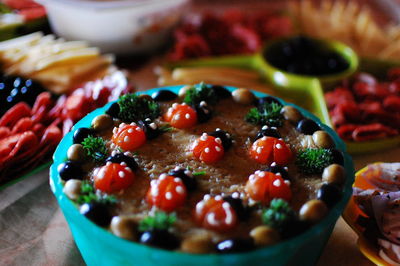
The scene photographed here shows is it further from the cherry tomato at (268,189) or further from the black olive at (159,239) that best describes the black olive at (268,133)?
the black olive at (159,239)

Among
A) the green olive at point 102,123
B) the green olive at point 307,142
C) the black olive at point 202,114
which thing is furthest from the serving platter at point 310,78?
the green olive at point 102,123

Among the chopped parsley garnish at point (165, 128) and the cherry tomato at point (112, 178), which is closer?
the cherry tomato at point (112, 178)

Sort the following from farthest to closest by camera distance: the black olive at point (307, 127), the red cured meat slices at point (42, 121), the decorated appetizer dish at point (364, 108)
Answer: the decorated appetizer dish at point (364, 108)
the red cured meat slices at point (42, 121)
the black olive at point (307, 127)

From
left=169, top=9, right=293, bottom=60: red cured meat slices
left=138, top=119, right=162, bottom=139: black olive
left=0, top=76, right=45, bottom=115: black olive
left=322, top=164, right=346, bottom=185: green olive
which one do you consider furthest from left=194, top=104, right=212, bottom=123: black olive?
left=169, top=9, right=293, bottom=60: red cured meat slices

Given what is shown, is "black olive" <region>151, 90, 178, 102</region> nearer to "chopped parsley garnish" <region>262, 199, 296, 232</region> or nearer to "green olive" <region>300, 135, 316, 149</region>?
"green olive" <region>300, 135, 316, 149</region>

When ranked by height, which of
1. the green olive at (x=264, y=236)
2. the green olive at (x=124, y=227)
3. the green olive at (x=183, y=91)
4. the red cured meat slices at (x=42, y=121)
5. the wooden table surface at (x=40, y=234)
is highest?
the green olive at (x=183, y=91)

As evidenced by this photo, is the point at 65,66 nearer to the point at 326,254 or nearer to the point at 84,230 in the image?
the point at 84,230
